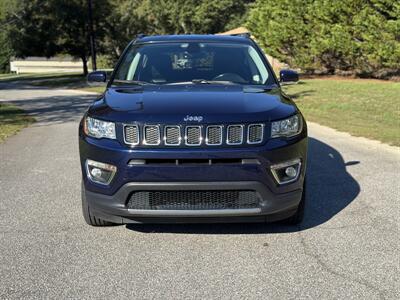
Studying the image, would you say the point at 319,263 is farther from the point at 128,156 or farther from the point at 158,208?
the point at 128,156

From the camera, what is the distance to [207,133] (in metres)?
4.12

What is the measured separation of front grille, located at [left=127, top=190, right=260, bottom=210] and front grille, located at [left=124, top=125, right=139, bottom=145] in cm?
40

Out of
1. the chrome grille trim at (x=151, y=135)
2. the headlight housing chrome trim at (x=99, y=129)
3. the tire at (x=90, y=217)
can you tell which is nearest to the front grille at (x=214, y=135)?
the chrome grille trim at (x=151, y=135)

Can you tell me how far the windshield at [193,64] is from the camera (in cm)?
551

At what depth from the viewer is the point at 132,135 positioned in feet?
13.6

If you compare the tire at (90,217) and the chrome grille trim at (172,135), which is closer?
the chrome grille trim at (172,135)

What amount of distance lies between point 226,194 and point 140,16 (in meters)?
54.2

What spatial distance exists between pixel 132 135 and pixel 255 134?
962 millimetres

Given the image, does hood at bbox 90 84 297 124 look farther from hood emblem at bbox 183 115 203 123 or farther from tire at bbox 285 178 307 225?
tire at bbox 285 178 307 225

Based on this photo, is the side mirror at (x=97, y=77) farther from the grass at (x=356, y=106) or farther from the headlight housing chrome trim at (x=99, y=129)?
the grass at (x=356, y=106)

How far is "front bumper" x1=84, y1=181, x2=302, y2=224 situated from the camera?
4.09 metres

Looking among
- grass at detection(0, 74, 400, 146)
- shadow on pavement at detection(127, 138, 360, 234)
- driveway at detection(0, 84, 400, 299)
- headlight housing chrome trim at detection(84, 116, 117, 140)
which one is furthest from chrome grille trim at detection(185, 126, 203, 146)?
grass at detection(0, 74, 400, 146)

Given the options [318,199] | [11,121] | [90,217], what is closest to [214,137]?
[90,217]

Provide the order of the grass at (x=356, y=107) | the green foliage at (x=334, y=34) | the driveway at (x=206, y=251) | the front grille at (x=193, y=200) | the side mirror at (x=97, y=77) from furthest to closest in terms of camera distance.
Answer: the green foliage at (x=334, y=34)
the grass at (x=356, y=107)
the side mirror at (x=97, y=77)
the front grille at (x=193, y=200)
the driveway at (x=206, y=251)
